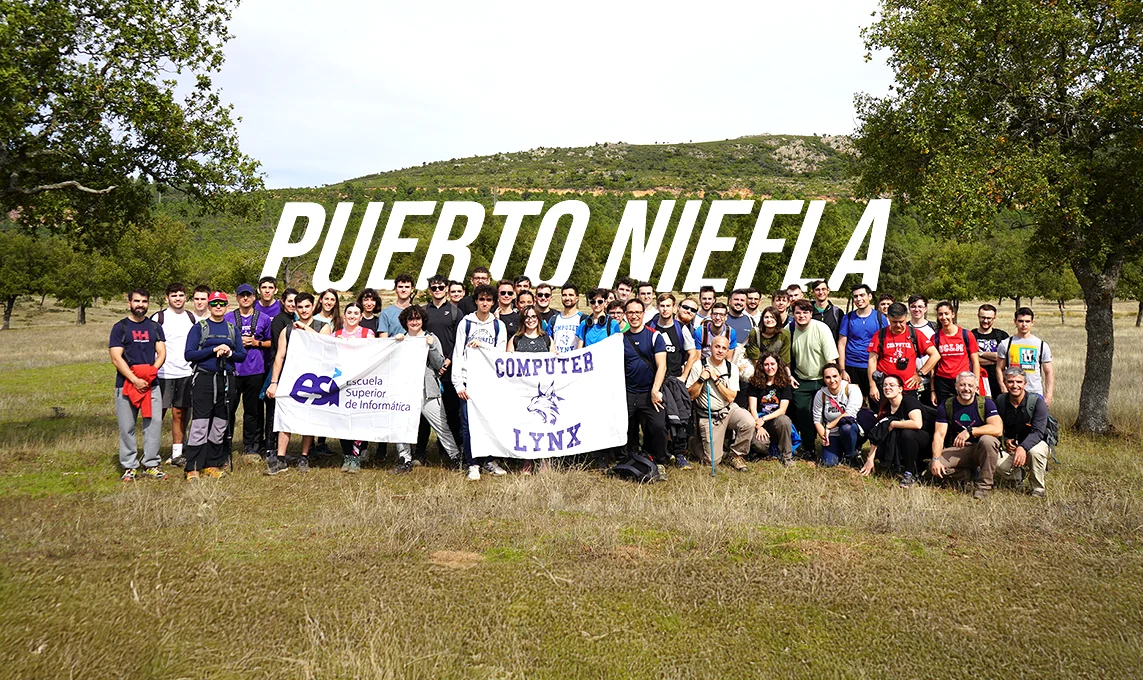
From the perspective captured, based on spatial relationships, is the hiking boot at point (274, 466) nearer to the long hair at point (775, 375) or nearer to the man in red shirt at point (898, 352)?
the long hair at point (775, 375)

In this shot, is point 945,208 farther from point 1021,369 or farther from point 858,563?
point 858,563

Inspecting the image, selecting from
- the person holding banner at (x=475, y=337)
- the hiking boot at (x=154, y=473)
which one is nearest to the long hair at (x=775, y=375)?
the person holding banner at (x=475, y=337)

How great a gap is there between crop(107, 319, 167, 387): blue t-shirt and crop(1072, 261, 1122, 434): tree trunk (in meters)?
16.1

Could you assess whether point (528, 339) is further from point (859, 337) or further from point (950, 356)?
point (950, 356)

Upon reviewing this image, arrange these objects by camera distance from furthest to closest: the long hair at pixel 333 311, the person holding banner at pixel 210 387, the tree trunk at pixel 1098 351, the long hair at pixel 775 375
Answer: the tree trunk at pixel 1098 351
the long hair at pixel 333 311
the long hair at pixel 775 375
the person holding banner at pixel 210 387

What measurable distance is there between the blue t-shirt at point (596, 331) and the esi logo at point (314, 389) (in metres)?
3.83

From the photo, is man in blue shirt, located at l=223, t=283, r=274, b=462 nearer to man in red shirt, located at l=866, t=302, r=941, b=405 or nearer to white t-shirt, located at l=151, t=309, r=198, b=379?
white t-shirt, located at l=151, t=309, r=198, b=379

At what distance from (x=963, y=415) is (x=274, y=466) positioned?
32.6 feet

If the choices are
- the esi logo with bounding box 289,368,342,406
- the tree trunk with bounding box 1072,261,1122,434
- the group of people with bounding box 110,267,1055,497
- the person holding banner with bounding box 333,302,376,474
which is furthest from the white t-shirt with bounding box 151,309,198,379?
the tree trunk with bounding box 1072,261,1122,434

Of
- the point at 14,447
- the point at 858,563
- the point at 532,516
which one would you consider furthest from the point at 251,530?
the point at 14,447

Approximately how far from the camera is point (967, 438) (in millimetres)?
9062

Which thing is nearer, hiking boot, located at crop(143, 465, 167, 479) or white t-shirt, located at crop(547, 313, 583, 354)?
hiking boot, located at crop(143, 465, 167, 479)

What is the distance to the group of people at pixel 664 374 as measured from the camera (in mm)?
9594

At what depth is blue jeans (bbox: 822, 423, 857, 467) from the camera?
1013 centimetres
